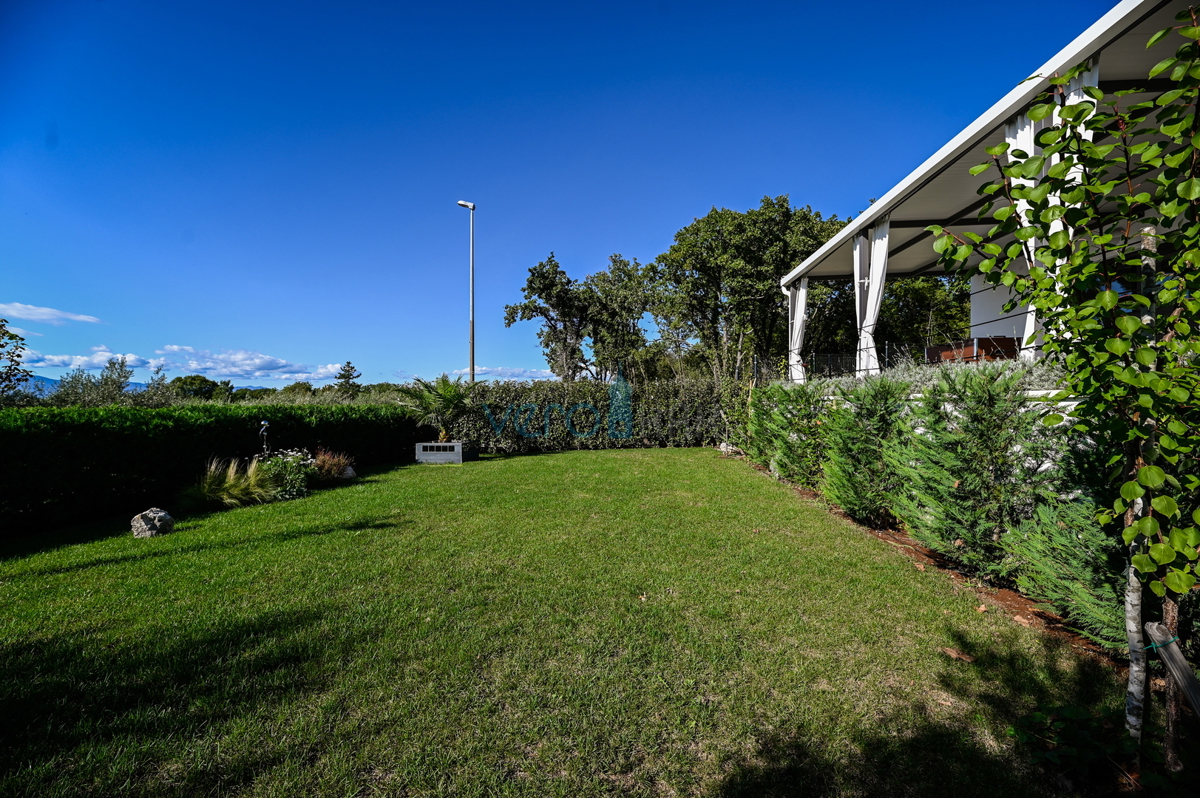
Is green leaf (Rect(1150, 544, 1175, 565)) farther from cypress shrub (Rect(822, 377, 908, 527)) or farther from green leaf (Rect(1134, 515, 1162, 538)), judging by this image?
cypress shrub (Rect(822, 377, 908, 527))

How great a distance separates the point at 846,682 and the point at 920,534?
2.36m

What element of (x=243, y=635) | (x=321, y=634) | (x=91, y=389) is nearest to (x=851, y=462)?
(x=321, y=634)

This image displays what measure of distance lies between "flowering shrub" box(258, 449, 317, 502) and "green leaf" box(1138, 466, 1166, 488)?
359 inches

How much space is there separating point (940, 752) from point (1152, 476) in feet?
5.06

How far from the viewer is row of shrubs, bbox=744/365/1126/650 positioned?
9.66ft

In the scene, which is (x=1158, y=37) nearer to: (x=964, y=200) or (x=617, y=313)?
(x=964, y=200)

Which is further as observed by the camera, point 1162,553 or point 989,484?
point 989,484

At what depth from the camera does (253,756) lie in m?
2.16

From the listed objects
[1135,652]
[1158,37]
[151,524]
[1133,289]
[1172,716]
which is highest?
[1158,37]

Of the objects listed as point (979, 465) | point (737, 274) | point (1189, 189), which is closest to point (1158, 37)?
point (1189, 189)

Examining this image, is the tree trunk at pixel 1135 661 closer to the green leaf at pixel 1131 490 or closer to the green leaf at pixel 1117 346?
the green leaf at pixel 1131 490

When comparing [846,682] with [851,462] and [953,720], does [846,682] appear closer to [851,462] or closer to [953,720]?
[953,720]

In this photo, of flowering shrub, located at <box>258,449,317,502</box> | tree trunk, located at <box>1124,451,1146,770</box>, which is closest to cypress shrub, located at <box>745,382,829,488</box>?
tree trunk, located at <box>1124,451,1146,770</box>

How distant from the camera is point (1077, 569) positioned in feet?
9.82
